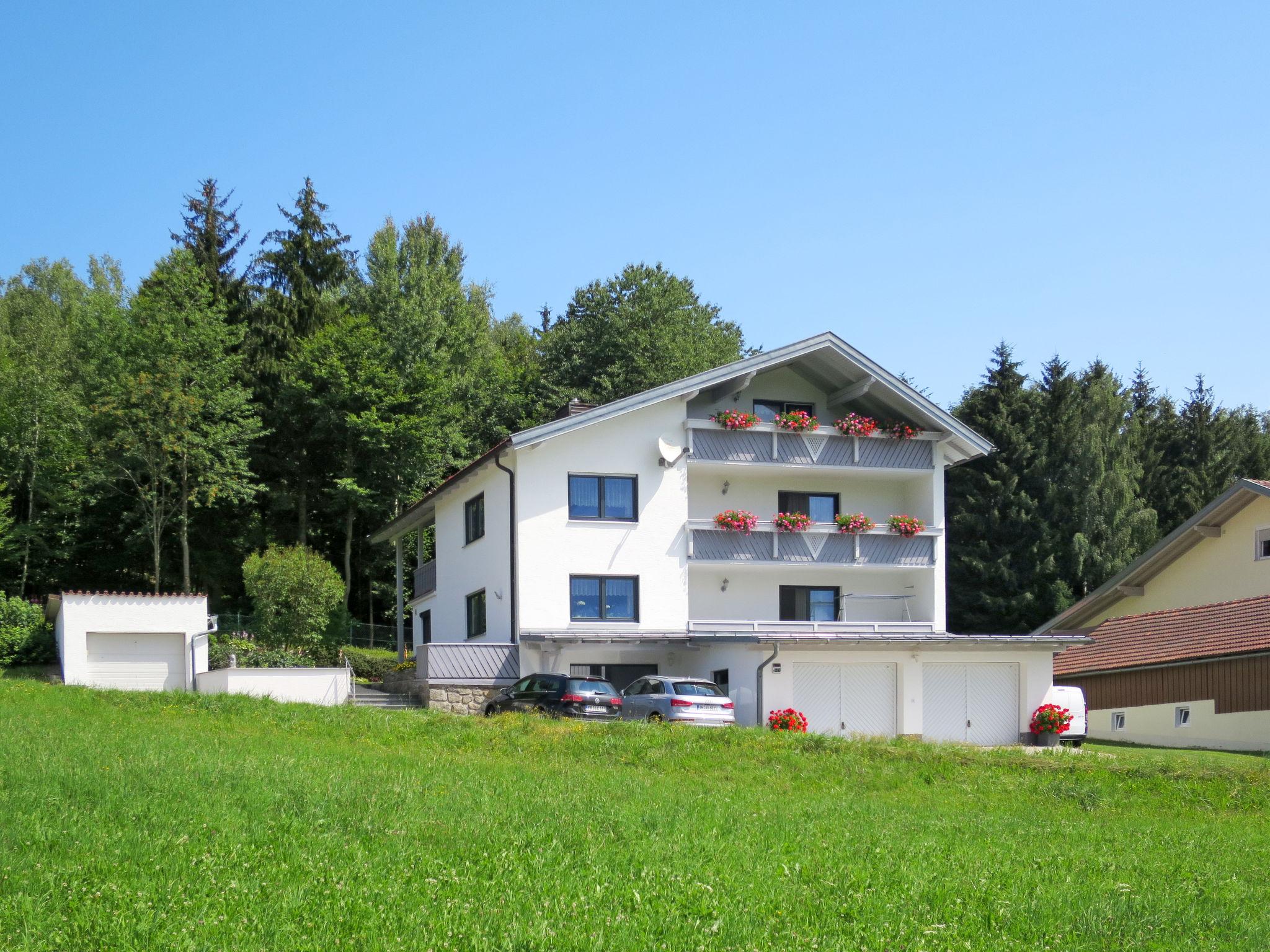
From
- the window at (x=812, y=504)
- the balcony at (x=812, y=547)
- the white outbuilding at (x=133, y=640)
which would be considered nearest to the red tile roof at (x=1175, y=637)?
the balcony at (x=812, y=547)

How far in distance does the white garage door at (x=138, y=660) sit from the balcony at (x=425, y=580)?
827 cm

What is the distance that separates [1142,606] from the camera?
41.2 metres

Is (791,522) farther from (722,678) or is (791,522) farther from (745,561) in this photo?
(722,678)

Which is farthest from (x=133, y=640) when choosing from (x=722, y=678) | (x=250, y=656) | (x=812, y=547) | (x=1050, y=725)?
(x=1050, y=725)

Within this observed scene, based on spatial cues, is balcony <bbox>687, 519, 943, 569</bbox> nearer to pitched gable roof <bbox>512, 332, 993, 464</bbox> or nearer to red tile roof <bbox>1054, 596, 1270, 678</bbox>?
pitched gable roof <bbox>512, 332, 993, 464</bbox>

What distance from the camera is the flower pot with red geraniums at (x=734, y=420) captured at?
3356cm

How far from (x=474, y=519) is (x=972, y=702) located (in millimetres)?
14114

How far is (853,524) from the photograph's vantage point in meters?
34.0

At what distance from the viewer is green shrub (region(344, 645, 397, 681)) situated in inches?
1575

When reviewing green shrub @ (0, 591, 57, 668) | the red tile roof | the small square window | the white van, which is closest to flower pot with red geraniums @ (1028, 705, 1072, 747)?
the white van

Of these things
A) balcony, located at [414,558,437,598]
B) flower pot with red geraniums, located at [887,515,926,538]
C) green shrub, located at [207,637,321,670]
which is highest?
flower pot with red geraniums, located at [887,515,926,538]

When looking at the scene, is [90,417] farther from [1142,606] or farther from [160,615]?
[1142,606]

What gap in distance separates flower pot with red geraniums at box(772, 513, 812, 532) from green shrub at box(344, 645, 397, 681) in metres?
13.3

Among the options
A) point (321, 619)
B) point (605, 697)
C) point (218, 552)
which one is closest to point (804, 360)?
point (605, 697)
